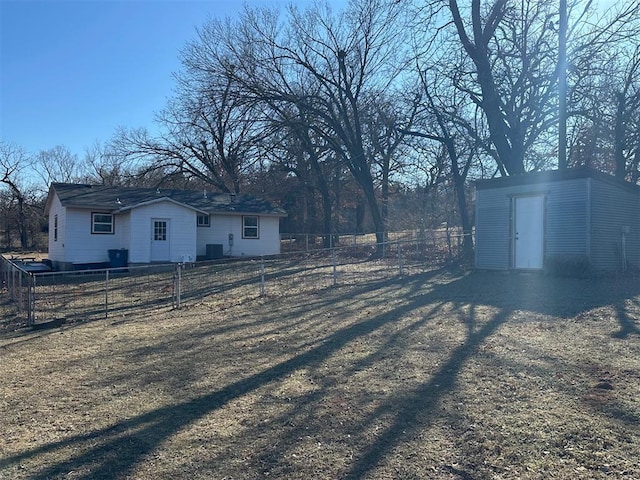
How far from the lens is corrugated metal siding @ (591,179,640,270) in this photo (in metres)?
13.5

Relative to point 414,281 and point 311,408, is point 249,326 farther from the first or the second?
point 414,281

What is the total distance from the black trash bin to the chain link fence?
3.24 ft

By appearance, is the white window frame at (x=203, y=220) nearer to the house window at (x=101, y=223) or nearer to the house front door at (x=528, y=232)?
the house window at (x=101, y=223)

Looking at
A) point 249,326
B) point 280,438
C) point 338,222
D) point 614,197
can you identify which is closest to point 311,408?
point 280,438

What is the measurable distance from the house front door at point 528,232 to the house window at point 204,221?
563 inches

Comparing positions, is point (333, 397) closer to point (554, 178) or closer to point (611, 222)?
point (554, 178)

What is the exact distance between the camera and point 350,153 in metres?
27.0

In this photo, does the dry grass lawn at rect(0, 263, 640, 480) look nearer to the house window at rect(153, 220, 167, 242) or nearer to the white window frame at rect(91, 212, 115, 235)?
the house window at rect(153, 220, 167, 242)

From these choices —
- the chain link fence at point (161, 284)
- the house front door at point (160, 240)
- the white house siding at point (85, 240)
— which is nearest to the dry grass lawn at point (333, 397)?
the chain link fence at point (161, 284)

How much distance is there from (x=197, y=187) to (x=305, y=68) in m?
15.0

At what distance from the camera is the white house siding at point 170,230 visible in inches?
789

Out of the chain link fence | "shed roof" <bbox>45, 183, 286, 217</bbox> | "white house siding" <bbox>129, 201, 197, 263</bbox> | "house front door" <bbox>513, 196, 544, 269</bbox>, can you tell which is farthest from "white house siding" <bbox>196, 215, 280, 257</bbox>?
"house front door" <bbox>513, 196, 544, 269</bbox>

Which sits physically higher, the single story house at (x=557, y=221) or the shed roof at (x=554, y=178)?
the shed roof at (x=554, y=178)

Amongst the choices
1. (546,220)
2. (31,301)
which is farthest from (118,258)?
(546,220)
